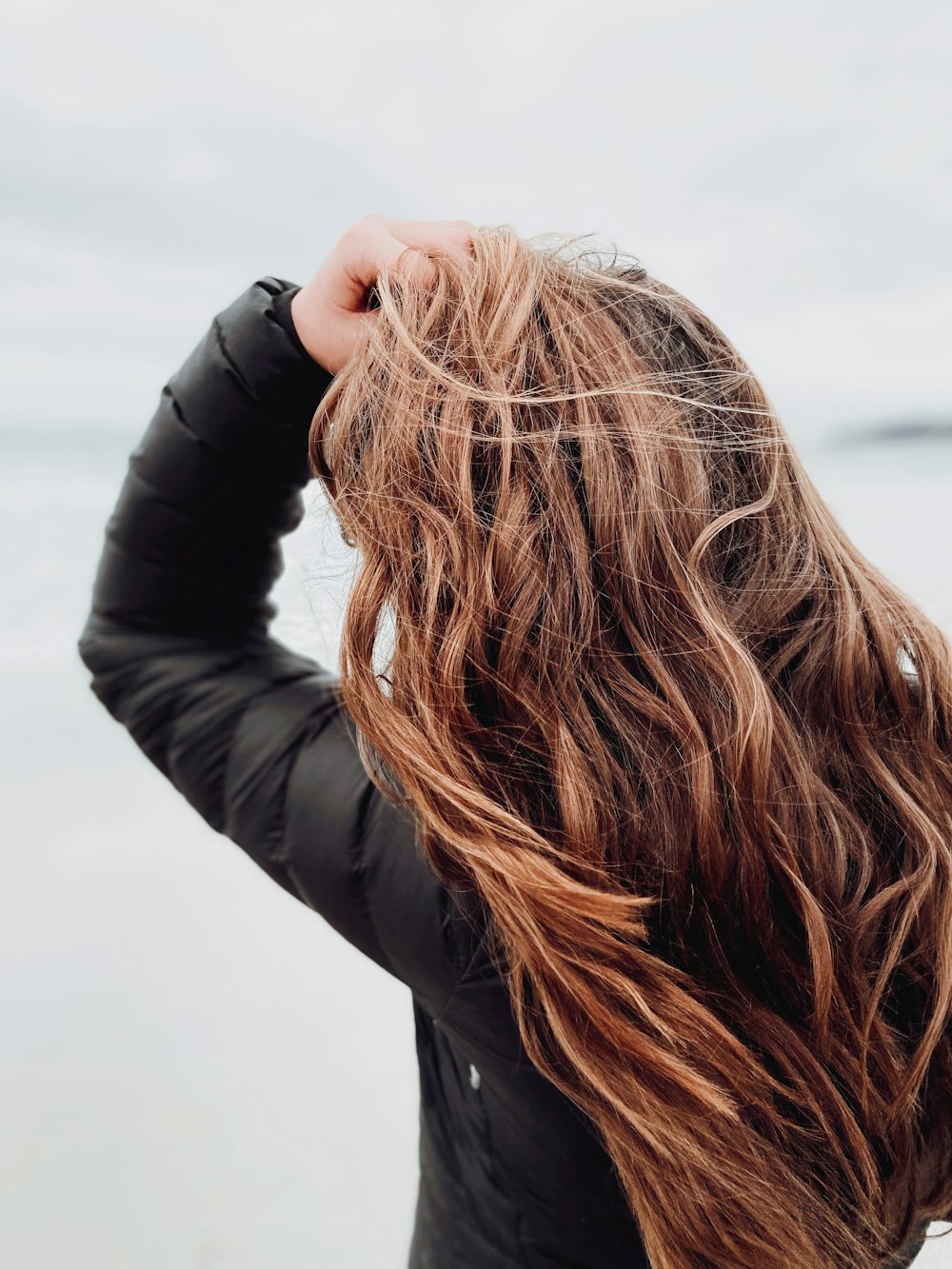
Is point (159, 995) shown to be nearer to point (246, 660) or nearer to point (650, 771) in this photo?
point (246, 660)

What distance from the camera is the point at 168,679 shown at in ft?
1.73

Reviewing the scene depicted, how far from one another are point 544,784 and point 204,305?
1.08 m

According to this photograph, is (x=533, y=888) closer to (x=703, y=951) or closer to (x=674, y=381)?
(x=703, y=951)

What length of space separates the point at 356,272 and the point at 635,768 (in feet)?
1.09

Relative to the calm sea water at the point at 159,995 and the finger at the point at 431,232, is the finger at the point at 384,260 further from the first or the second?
the calm sea water at the point at 159,995

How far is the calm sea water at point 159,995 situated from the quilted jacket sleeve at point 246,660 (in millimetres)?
345

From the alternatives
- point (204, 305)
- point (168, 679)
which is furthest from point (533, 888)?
point (204, 305)

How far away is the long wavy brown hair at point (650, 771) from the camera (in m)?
0.37

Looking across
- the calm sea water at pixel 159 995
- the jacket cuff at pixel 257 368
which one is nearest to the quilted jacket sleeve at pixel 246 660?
the jacket cuff at pixel 257 368

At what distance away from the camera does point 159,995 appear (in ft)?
3.53

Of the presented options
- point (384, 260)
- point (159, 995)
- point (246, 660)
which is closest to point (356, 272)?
point (384, 260)

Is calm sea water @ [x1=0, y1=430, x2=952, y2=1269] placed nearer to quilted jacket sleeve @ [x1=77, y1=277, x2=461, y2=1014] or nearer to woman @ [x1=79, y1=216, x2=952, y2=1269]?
quilted jacket sleeve @ [x1=77, y1=277, x2=461, y2=1014]

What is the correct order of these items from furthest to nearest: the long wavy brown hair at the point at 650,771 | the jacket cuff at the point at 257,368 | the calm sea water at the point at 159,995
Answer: the calm sea water at the point at 159,995 → the jacket cuff at the point at 257,368 → the long wavy brown hair at the point at 650,771

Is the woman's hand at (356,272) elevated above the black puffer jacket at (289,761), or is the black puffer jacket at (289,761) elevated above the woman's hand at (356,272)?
the woman's hand at (356,272)
